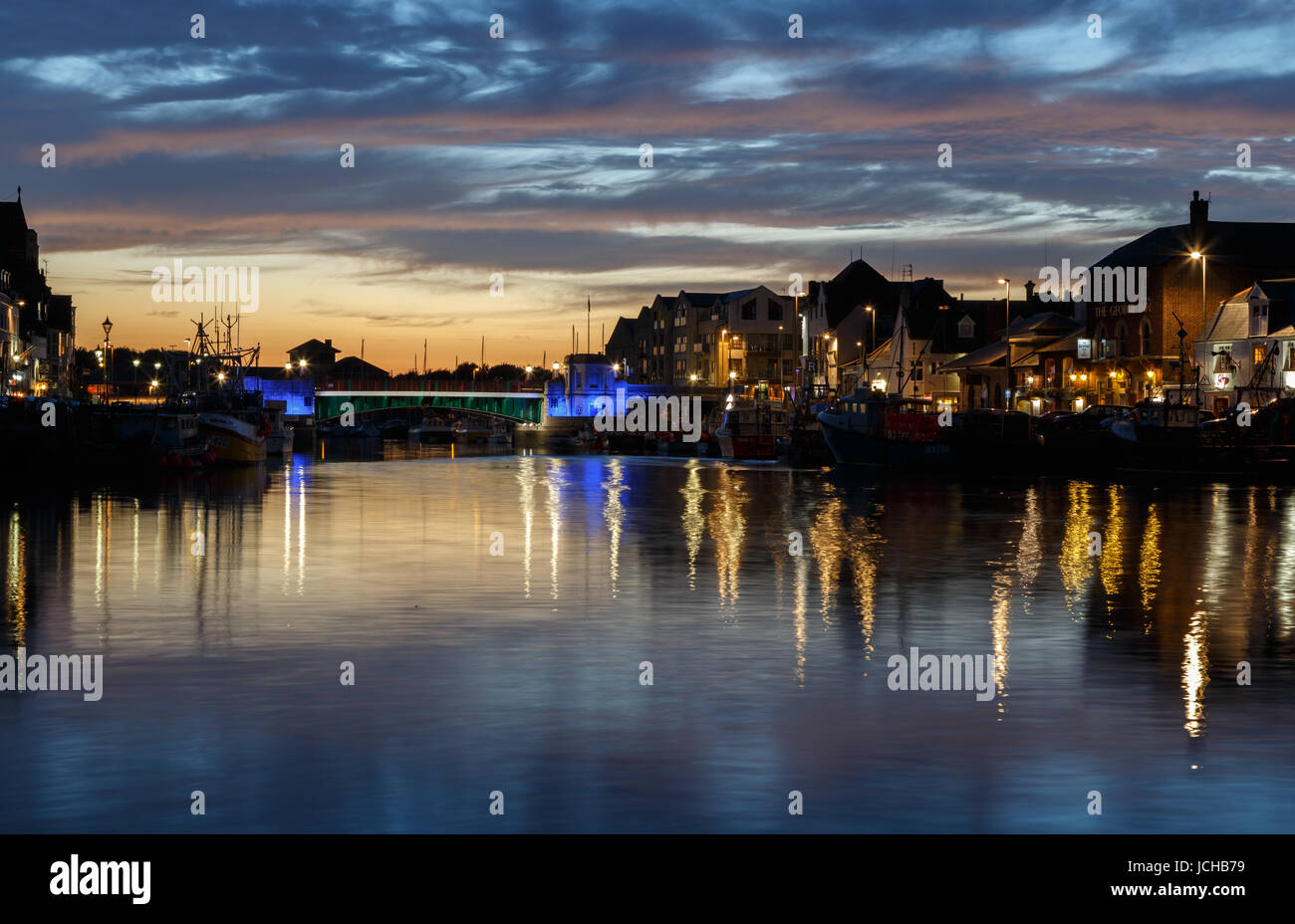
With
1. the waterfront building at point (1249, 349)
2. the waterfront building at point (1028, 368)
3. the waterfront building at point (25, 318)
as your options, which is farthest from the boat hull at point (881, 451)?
the waterfront building at point (25, 318)

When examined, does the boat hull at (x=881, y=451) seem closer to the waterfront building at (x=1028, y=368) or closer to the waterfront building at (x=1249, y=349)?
the waterfront building at (x=1028, y=368)

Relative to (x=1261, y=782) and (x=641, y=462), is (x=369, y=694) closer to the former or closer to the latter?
(x=1261, y=782)

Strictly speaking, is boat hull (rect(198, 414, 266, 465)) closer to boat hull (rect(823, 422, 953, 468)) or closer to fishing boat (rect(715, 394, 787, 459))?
fishing boat (rect(715, 394, 787, 459))

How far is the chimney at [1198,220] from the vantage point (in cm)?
11138

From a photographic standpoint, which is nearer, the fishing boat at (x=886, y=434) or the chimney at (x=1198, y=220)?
the fishing boat at (x=886, y=434)

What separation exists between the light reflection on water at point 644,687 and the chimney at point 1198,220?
226 feet

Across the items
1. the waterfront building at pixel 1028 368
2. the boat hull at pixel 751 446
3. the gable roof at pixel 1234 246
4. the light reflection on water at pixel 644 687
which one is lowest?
the light reflection on water at pixel 644 687

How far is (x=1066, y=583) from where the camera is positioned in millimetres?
33375

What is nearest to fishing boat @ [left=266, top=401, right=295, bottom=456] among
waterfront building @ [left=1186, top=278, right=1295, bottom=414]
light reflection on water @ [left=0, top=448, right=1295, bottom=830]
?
waterfront building @ [left=1186, top=278, right=1295, bottom=414]

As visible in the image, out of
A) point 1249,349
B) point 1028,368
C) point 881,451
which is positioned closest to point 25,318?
point 881,451

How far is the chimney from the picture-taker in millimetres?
111375

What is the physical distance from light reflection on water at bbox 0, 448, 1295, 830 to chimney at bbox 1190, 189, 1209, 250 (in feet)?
226

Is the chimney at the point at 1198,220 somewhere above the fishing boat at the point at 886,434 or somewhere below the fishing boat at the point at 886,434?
above
